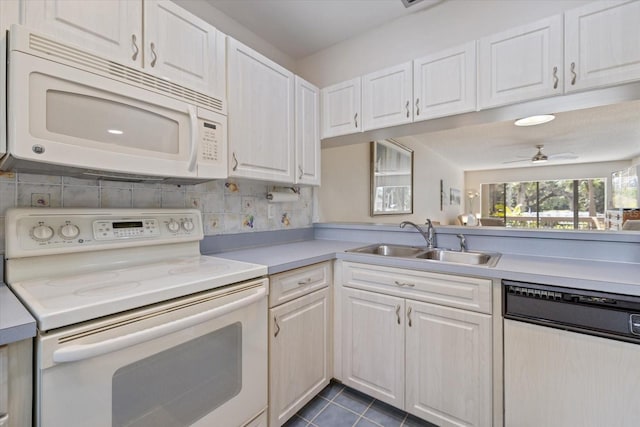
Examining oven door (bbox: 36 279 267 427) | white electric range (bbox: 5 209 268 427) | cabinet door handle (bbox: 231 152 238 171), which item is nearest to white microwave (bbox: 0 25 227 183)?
cabinet door handle (bbox: 231 152 238 171)

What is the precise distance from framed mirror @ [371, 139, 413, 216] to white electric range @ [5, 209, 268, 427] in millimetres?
2383

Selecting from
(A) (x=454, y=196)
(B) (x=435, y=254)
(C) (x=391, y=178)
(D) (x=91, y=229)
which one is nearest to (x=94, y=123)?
(D) (x=91, y=229)

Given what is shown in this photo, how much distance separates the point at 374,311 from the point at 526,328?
70cm

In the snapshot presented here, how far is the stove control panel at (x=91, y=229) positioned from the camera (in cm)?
100

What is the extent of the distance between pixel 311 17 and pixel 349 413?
8.45 feet

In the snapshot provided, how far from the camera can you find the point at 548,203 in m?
8.09

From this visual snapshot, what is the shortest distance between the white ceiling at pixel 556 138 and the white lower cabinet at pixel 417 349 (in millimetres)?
3085

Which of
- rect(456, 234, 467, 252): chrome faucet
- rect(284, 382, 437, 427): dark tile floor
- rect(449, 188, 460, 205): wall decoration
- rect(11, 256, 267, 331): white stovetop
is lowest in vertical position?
rect(284, 382, 437, 427): dark tile floor

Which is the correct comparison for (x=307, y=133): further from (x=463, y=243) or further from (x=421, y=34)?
(x=463, y=243)

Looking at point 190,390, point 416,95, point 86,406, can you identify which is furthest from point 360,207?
point 86,406

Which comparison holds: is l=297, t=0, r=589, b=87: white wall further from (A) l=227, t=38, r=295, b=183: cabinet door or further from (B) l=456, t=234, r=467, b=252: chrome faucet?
(B) l=456, t=234, r=467, b=252: chrome faucet

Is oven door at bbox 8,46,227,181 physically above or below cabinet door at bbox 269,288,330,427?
above

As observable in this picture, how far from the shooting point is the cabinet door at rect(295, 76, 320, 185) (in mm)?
1969

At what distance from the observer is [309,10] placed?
6.37ft
